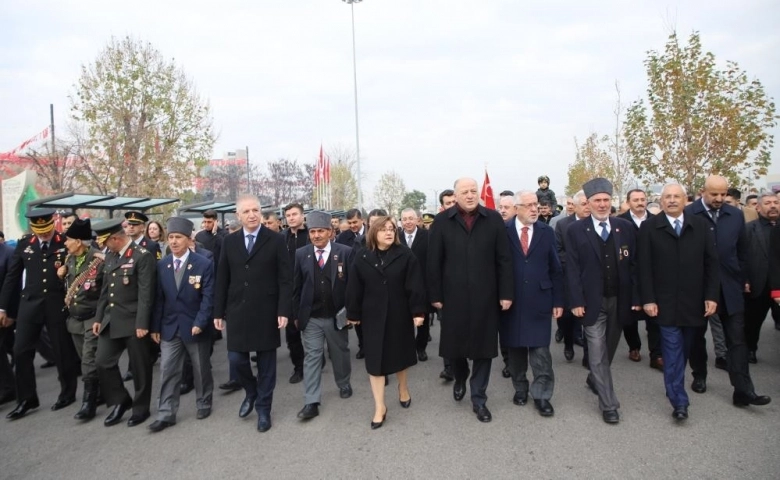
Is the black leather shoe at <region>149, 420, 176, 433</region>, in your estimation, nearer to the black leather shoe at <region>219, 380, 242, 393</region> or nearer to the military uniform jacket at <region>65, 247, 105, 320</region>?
the black leather shoe at <region>219, 380, 242, 393</region>

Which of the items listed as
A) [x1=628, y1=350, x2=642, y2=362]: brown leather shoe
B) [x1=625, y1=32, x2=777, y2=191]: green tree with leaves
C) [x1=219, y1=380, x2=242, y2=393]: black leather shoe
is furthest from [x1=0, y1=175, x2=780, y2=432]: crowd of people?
[x1=625, y1=32, x2=777, y2=191]: green tree with leaves

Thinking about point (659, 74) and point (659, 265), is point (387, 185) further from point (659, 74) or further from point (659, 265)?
point (659, 265)

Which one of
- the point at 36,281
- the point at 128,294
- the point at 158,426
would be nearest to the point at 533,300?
the point at 158,426

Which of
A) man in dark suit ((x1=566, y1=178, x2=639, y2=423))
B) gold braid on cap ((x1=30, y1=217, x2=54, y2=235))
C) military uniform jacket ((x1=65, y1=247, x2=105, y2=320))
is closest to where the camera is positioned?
man in dark suit ((x1=566, y1=178, x2=639, y2=423))

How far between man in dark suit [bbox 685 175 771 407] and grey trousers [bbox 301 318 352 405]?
3.64 meters

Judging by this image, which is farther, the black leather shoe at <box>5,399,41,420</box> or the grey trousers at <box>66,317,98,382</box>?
the black leather shoe at <box>5,399,41,420</box>

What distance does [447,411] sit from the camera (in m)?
4.84

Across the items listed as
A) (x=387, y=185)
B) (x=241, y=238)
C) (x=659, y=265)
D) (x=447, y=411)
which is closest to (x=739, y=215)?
(x=659, y=265)

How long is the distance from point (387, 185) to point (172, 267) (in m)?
52.8

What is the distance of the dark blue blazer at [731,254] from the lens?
4.71m

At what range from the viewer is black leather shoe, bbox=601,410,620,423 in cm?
429

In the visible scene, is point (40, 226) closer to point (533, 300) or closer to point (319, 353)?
point (319, 353)

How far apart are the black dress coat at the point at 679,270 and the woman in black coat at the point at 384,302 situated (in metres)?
2.17

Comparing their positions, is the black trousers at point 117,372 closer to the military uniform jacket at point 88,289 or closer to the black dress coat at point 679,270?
the military uniform jacket at point 88,289
